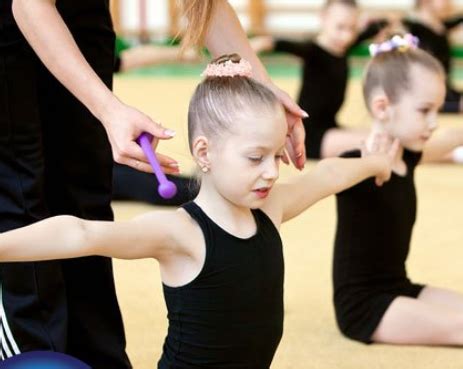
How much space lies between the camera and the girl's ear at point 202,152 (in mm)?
1510

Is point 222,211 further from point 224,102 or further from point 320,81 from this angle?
point 320,81

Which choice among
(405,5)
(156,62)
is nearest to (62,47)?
(156,62)

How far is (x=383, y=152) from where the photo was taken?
6.86ft

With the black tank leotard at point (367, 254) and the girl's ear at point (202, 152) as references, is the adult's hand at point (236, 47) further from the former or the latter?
the black tank leotard at point (367, 254)

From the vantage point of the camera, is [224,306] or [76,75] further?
[224,306]

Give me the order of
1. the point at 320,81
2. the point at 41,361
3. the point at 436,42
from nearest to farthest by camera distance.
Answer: the point at 41,361 < the point at 320,81 < the point at 436,42

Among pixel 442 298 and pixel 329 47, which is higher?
pixel 442 298

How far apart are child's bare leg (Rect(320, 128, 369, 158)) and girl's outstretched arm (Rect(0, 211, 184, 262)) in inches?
100

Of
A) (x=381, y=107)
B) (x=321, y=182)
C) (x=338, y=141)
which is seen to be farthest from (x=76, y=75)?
(x=338, y=141)

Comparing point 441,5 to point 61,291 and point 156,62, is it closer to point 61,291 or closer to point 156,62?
point 156,62

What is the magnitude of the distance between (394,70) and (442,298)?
1.71 feet

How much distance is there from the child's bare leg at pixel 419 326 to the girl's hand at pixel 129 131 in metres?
0.90

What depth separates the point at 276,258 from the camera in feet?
5.15

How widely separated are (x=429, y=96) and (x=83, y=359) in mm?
993
